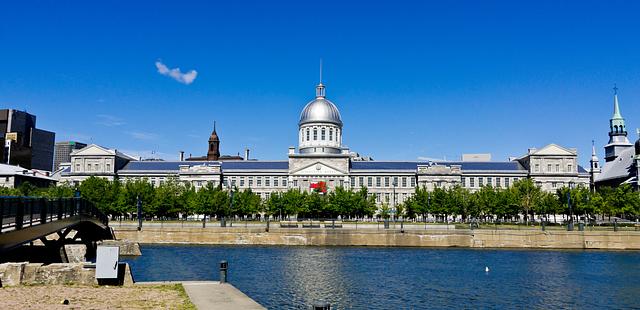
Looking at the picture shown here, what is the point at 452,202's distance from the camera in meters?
93.1

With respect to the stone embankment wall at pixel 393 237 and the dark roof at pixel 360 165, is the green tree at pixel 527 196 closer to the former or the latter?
the dark roof at pixel 360 165

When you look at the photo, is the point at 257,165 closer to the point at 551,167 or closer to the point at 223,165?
the point at 223,165

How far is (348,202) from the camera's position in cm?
9700

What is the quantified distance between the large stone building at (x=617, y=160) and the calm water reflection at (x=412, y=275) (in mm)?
62917

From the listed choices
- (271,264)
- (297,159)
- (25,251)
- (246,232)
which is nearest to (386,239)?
(246,232)

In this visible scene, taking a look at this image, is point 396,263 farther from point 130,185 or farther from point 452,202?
point 130,185

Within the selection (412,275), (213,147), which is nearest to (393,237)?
(412,275)

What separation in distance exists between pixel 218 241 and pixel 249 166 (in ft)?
215

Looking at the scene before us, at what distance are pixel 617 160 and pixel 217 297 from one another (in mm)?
127396

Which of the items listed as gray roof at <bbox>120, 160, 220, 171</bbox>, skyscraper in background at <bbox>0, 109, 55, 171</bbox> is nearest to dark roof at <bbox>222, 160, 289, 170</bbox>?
gray roof at <bbox>120, 160, 220, 171</bbox>

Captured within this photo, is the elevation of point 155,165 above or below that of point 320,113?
below

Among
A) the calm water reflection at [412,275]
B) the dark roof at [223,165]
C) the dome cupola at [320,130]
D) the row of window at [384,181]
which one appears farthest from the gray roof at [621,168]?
the dark roof at [223,165]

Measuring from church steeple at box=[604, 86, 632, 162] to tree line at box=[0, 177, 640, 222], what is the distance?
4504 centimetres

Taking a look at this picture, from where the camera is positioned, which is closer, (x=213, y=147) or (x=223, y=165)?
(x=223, y=165)
